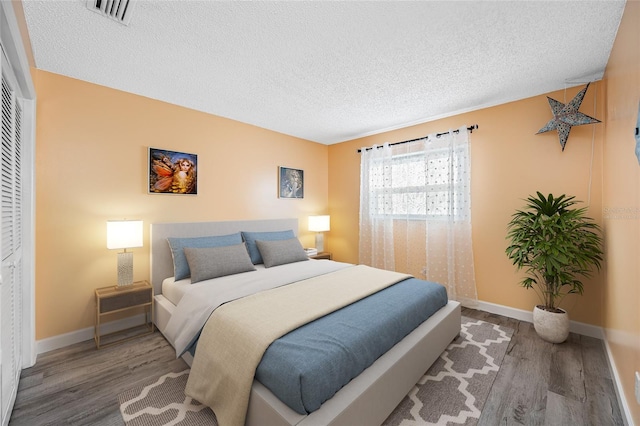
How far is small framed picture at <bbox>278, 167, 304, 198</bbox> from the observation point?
13.9 ft

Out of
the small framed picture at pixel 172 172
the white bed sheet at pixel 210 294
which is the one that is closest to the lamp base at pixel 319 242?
the white bed sheet at pixel 210 294

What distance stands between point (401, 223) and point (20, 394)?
4.05m

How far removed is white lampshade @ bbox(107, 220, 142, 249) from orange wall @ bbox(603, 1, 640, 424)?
12.0 ft

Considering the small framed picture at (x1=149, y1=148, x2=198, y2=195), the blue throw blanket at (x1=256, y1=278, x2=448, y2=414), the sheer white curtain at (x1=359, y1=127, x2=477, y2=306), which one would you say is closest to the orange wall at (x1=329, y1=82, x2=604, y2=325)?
the sheer white curtain at (x1=359, y1=127, x2=477, y2=306)

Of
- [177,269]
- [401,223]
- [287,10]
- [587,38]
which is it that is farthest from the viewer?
[401,223]

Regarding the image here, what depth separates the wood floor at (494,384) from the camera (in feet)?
5.35

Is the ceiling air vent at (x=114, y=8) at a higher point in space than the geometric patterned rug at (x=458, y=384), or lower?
higher

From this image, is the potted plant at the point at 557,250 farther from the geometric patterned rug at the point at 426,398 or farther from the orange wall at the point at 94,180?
the orange wall at the point at 94,180

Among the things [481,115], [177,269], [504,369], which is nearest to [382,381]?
[504,369]

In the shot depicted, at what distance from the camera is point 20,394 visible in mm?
1799

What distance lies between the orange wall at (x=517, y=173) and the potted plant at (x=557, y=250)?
19cm

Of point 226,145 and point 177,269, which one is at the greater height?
point 226,145

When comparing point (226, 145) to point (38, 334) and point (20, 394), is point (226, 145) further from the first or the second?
point (20, 394)

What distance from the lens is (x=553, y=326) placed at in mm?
2439
